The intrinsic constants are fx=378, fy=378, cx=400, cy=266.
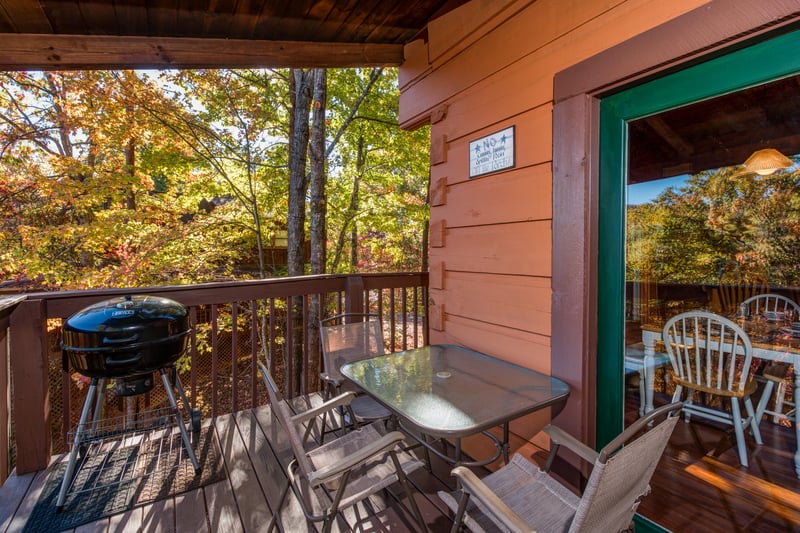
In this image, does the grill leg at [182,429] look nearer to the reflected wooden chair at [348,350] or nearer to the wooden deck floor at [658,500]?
the wooden deck floor at [658,500]

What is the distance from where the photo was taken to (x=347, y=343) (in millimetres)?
2787

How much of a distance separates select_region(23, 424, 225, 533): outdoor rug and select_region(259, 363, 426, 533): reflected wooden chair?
713 mm

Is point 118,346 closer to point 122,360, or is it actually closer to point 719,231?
point 122,360

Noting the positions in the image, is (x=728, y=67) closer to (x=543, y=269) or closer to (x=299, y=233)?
(x=543, y=269)

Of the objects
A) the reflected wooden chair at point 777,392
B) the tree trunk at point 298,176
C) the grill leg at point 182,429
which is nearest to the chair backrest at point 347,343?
the grill leg at point 182,429

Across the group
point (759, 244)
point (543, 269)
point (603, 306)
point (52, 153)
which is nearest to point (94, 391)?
point (543, 269)

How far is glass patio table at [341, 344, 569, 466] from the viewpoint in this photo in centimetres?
141

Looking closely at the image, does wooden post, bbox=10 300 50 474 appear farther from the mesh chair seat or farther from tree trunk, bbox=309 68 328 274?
tree trunk, bbox=309 68 328 274

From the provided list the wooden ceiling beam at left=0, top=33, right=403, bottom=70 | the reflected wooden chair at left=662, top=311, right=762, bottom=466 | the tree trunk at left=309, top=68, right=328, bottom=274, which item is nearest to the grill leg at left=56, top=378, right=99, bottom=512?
the wooden ceiling beam at left=0, top=33, right=403, bottom=70

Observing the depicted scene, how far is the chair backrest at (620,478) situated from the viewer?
0.98 m

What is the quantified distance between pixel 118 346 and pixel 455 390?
1.72 metres

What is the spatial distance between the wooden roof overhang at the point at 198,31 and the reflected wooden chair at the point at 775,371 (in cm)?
249

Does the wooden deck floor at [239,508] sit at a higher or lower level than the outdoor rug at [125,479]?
lower

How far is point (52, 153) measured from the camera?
5836mm
